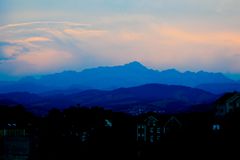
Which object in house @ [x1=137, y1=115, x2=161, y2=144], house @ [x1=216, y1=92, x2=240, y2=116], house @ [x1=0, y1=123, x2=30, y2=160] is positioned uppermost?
house @ [x1=216, y1=92, x2=240, y2=116]

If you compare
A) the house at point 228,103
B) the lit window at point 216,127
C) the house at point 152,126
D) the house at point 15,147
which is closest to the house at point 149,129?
Result: the house at point 152,126

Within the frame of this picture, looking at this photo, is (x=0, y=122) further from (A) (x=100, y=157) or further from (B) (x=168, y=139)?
(B) (x=168, y=139)

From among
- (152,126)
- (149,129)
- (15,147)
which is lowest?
(15,147)

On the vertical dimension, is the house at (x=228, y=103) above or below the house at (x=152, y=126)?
above

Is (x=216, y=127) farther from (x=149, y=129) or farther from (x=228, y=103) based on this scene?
(x=228, y=103)

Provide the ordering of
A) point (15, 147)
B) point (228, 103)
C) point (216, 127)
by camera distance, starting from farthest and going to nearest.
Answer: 1. point (228, 103)
2. point (15, 147)
3. point (216, 127)

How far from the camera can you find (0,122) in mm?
62188

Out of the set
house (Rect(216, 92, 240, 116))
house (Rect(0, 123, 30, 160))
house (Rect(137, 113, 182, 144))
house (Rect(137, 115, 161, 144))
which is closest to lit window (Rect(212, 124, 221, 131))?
house (Rect(137, 113, 182, 144))

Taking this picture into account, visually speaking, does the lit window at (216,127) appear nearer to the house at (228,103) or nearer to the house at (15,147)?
the house at (228,103)

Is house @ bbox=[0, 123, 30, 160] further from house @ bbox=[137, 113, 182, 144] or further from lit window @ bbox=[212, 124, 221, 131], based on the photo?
lit window @ bbox=[212, 124, 221, 131]

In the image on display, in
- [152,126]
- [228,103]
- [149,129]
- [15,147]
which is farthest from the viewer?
[228,103]

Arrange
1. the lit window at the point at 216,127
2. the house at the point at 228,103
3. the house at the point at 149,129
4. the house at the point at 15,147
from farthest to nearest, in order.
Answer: the house at the point at 228,103 → the house at the point at 149,129 → the house at the point at 15,147 → the lit window at the point at 216,127

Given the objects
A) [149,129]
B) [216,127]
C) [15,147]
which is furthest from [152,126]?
[15,147]

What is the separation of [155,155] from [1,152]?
22161 mm
